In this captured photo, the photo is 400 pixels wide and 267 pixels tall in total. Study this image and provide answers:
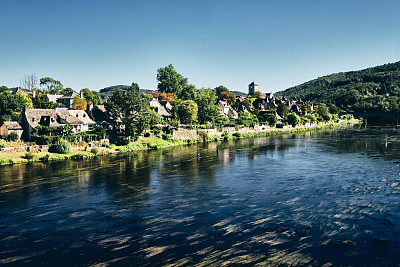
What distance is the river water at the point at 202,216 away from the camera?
15.6 metres

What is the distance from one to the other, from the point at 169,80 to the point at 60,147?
8129 cm

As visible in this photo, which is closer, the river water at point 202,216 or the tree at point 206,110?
the river water at point 202,216

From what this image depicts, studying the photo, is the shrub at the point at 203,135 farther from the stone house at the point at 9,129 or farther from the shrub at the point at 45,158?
the stone house at the point at 9,129

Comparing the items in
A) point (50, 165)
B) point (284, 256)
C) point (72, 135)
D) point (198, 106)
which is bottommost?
point (284, 256)

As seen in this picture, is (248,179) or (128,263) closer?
(128,263)

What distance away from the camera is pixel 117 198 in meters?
25.9

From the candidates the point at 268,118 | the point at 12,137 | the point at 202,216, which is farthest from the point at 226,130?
the point at 202,216

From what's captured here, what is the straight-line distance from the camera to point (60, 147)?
48188 millimetres

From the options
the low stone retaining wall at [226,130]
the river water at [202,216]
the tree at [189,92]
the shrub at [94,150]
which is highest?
the tree at [189,92]

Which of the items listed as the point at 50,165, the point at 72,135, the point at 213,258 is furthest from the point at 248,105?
the point at 213,258

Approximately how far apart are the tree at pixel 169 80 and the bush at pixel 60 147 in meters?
78.4

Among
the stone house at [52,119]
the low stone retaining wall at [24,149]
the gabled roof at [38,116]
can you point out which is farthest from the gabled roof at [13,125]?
the low stone retaining wall at [24,149]

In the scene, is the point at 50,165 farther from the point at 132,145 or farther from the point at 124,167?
the point at 132,145

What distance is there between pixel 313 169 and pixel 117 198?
82.6 feet
